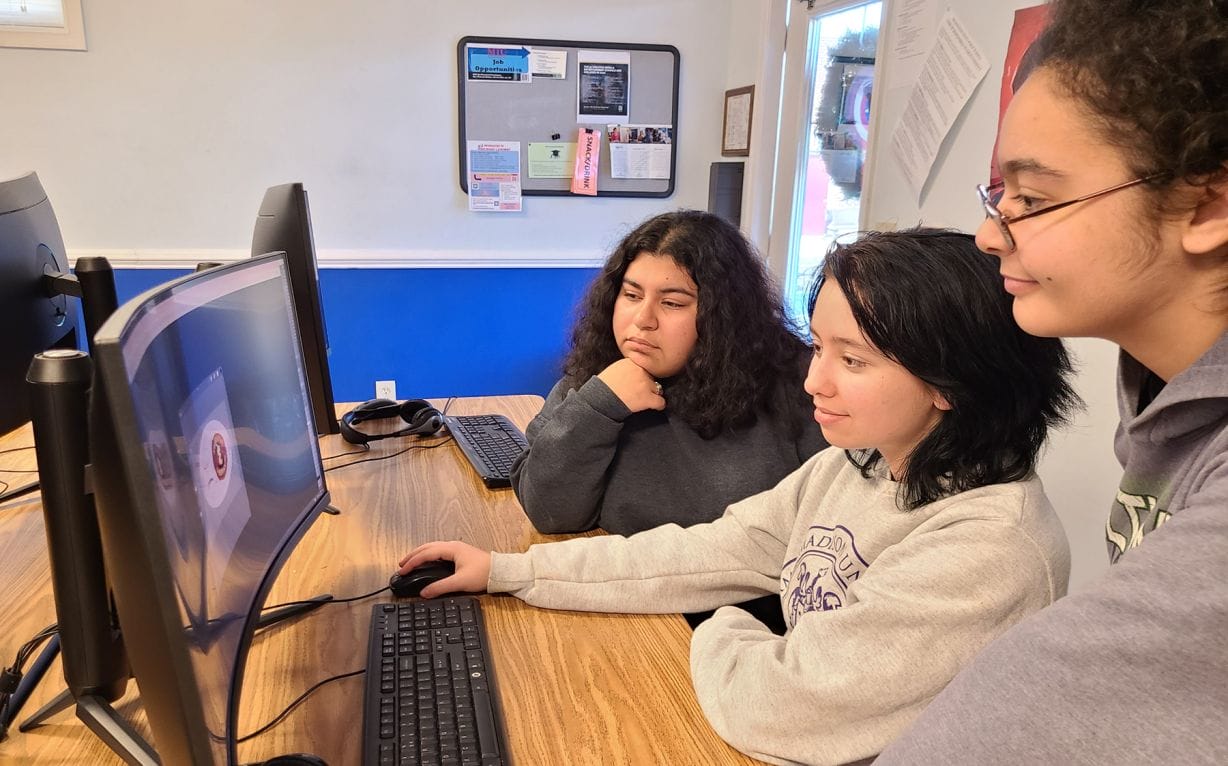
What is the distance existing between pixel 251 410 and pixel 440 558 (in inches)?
15.9

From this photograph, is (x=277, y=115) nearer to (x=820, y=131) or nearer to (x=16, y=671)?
(x=820, y=131)

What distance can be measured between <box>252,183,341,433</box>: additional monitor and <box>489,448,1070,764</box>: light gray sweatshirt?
0.85 meters

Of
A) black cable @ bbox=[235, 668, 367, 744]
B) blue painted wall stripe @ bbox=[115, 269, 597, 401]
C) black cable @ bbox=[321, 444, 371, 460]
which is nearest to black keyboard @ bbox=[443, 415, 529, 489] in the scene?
black cable @ bbox=[321, 444, 371, 460]

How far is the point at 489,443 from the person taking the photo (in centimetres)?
A: 172

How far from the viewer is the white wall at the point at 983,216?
167 centimetres

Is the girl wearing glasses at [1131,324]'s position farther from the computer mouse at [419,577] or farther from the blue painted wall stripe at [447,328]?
the blue painted wall stripe at [447,328]

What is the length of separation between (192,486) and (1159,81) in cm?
74

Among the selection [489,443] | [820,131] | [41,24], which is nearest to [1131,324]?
[489,443]

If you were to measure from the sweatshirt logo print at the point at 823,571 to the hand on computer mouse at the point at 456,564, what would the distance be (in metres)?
0.40

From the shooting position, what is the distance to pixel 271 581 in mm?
842

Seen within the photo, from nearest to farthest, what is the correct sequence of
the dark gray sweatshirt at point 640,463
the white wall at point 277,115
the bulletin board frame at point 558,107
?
the dark gray sweatshirt at point 640,463, the white wall at point 277,115, the bulletin board frame at point 558,107

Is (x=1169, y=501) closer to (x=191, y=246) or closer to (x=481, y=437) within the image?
(x=481, y=437)

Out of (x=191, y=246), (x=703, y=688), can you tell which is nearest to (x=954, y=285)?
(x=703, y=688)

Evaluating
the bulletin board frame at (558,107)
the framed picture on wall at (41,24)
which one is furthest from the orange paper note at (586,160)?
the framed picture on wall at (41,24)
